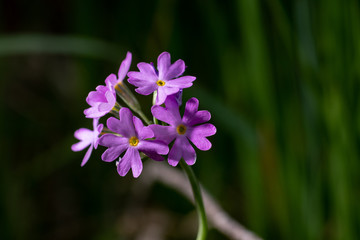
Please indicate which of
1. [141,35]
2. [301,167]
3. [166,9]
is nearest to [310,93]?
[301,167]

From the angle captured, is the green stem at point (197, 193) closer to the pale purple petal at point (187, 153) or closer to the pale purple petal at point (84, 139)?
the pale purple petal at point (187, 153)

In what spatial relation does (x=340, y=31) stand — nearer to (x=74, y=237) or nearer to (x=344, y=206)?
(x=344, y=206)

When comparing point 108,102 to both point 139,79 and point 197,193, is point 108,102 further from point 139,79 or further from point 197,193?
point 197,193

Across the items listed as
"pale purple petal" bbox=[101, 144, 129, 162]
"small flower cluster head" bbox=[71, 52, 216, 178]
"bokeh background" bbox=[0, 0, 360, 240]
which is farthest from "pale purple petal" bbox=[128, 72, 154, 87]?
"bokeh background" bbox=[0, 0, 360, 240]

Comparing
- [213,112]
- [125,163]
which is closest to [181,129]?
[125,163]

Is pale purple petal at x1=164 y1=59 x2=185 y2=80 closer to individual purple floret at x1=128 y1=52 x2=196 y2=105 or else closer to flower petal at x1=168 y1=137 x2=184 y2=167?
individual purple floret at x1=128 y1=52 x2=196 y2=105

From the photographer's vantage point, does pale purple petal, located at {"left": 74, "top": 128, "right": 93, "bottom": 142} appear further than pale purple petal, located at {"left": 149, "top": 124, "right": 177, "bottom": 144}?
Yes

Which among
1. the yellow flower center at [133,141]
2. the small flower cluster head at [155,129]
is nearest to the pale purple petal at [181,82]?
the small flower cluster head at [155,129]

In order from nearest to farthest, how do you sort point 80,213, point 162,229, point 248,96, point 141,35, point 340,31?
point 340,31, point 248,96, point 162,229, point 141,35, point 80,213
